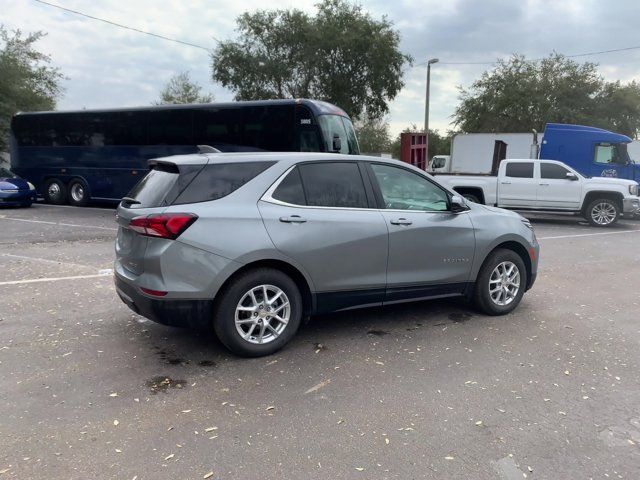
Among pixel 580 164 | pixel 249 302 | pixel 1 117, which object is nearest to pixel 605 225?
pixel 580 164

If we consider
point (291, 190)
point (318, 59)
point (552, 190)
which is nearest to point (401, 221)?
point (291, 190)

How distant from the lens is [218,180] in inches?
169

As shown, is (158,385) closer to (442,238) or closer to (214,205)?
(214,205)

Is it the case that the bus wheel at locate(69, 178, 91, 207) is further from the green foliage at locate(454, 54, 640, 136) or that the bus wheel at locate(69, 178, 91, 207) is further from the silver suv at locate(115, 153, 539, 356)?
the green foliage at locate(454, 54, 640, 136)

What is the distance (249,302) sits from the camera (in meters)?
4.30

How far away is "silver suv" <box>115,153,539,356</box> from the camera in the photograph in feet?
13.4

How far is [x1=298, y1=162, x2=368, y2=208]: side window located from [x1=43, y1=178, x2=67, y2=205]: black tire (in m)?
16.0

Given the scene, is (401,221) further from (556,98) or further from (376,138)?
(376,138)

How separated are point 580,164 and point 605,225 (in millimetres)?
3921

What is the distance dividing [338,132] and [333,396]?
10538mm

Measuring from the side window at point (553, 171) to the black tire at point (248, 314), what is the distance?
12.8m

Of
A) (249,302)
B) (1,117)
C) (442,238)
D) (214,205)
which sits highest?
(1,117)

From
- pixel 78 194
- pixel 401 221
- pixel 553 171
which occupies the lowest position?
pixel 78 194

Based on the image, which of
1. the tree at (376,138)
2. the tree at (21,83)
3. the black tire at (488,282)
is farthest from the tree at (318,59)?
the tree at (376,138)
